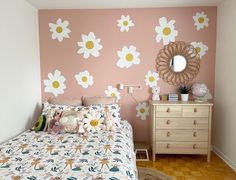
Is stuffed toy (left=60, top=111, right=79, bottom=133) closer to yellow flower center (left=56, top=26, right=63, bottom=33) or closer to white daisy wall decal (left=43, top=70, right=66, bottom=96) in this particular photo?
white daisy wall decal (left=43, top=70, right=66, bottom=96)

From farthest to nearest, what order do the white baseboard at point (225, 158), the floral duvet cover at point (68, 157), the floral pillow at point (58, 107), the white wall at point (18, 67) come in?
the floral pillow at point (58, 107), the white baseboard at point (225, 158), the white wall at point (18, 67), the floral duvet cover at point (68, 157)

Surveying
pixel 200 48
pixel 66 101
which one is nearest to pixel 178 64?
pixel 200 48

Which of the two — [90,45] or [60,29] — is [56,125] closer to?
[90,45]

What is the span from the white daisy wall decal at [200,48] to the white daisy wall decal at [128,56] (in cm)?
94

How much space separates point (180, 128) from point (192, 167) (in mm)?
551

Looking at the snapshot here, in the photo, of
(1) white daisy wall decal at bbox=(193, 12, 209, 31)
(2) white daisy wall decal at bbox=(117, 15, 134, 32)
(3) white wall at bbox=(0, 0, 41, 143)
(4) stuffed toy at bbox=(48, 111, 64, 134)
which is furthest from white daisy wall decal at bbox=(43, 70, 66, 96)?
(1) white daisy wall decal at bbox=(193, 12, 209, 31)

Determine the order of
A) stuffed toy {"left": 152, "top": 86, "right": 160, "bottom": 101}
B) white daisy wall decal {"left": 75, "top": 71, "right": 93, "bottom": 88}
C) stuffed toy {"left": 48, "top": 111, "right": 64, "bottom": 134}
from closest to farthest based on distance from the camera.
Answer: stuffed toy {"left": 48, "top": 111, "right": 64, "bottom": 134}
stuffed toy {"left": 152, "top": 86, "right": 160, "bottom": 101}
white daisy wall decal {"left": 75, "top": 71, "right": 93, "bottom": 88}

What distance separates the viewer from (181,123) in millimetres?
2852

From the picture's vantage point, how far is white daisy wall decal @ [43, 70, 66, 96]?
3307 millimetres

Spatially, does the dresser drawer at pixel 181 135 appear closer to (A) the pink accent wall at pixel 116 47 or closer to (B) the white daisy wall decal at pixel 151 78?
(A) the pink accent wall at pixel 116 47

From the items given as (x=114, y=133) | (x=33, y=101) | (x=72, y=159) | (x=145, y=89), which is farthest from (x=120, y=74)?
(x=72, y=159)

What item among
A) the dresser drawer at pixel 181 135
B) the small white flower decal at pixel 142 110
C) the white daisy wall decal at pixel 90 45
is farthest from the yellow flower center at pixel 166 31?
the dresser drawer at pixel 181 135

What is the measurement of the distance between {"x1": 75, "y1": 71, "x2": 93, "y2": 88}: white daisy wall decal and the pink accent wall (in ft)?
0.20

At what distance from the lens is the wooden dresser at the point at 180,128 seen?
283 centimetres
